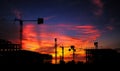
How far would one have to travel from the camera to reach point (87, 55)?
13350 cm

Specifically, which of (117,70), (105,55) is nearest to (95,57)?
(105,55)

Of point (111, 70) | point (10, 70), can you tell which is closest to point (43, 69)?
point (10, 70)

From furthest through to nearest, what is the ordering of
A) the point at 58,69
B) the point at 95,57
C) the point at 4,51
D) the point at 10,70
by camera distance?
the point at 95,57 < the point at 4,51 < the point at 58,69 < the point at 10,70

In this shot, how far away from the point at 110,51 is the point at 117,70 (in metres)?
101

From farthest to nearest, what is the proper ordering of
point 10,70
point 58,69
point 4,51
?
point 4,51, point 58,69, point 10,70

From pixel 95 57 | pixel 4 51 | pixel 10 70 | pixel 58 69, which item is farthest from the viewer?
pixel 95 57

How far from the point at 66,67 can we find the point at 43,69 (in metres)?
3.52

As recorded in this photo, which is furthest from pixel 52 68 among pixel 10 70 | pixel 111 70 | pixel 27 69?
pixel 111 70

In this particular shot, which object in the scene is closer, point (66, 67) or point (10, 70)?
point (10, 70)

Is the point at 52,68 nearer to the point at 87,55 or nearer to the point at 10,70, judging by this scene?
the point at 10,70

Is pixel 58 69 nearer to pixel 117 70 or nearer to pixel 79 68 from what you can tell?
pixel 79 68

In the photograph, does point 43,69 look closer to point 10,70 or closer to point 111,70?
point 10,70

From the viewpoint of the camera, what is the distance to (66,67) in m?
33.0

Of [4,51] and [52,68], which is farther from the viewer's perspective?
[4,51]
